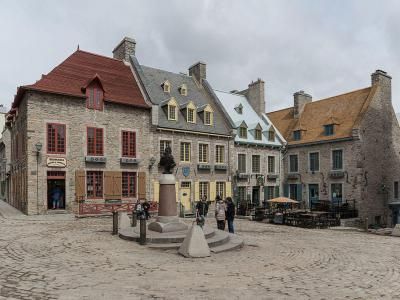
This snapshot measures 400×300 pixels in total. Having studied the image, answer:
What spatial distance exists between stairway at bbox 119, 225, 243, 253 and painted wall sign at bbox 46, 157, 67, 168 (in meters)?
9.61

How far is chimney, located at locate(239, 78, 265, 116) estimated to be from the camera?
110ft

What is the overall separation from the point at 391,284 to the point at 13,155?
2586 cm

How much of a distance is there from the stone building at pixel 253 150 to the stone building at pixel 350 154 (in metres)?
1.71

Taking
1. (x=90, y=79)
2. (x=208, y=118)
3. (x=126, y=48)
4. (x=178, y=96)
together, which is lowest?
(x=208, y=118)

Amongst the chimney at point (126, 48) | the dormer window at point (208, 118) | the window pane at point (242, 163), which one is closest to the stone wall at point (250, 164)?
the window pane at point (242, 163)

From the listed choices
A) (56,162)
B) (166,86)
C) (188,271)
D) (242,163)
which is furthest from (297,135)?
(188,271)

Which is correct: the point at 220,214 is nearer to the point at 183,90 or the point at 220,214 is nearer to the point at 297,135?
the point at 183,90

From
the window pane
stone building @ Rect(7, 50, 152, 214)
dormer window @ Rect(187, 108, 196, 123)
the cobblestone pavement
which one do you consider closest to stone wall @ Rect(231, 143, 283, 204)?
the window pane

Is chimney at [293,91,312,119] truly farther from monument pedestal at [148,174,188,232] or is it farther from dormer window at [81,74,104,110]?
monument pedestal at [148,174,188,232]

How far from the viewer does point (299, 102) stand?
33969mm

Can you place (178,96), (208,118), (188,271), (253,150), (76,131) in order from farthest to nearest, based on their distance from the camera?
1. (253,150)
2. (178,96)
3. (208,118)
4. (76,131)
5. (188,271)

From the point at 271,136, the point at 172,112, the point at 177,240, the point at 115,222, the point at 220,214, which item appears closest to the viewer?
the point at 177,240

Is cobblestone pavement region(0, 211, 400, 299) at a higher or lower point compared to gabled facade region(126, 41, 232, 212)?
lower

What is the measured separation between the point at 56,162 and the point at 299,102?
2405 centimetres
